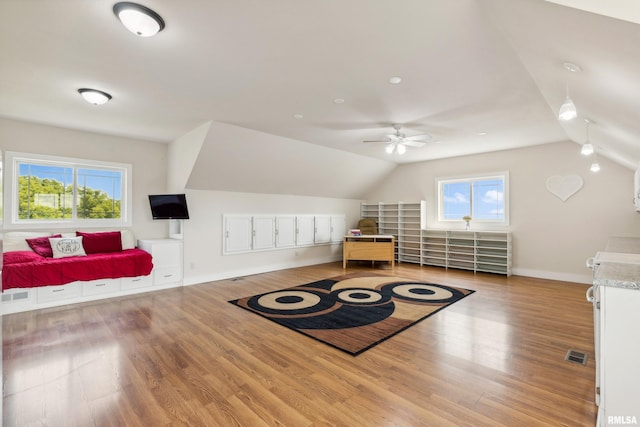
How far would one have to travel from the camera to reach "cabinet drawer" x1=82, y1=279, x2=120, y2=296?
14.2 ft

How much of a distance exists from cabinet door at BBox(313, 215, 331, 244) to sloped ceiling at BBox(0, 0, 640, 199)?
10.9 feet

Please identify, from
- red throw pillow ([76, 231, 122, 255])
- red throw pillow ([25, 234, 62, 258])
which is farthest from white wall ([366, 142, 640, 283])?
red throw pillow ([25, 234, 62, 258])

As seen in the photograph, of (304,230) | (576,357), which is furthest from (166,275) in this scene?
(576,357)

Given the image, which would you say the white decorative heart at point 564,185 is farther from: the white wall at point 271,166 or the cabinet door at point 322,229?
the cabinet door at point 322,229

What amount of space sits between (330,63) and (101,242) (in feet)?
15.4

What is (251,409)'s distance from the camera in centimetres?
197

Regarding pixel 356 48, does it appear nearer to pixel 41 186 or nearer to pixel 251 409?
pixel 251 409

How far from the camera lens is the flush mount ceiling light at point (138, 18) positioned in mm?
1940

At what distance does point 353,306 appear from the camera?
4.06m

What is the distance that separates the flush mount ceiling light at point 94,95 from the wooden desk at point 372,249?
17.1 ft

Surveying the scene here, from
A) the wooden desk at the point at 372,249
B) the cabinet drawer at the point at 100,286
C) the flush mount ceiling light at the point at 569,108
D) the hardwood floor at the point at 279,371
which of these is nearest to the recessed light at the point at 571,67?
the flush mount ceiling light at the point at 569,108

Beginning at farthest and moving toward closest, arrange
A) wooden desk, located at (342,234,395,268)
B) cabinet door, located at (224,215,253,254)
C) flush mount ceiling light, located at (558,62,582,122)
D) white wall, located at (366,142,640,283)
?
wooden desk, located at (342,234,395,268) < cabinet door, located at (224,215,253,254) < white wall, located at (366,142,640,283) < flush mount ceiling light, located at (558,62,582,122)

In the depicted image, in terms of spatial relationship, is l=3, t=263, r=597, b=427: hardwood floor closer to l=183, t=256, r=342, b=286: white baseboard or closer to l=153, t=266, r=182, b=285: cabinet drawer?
l=153, t=266, r=182, b=285: cabinet drawer

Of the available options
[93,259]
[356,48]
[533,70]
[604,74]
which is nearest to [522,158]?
[533,70]
